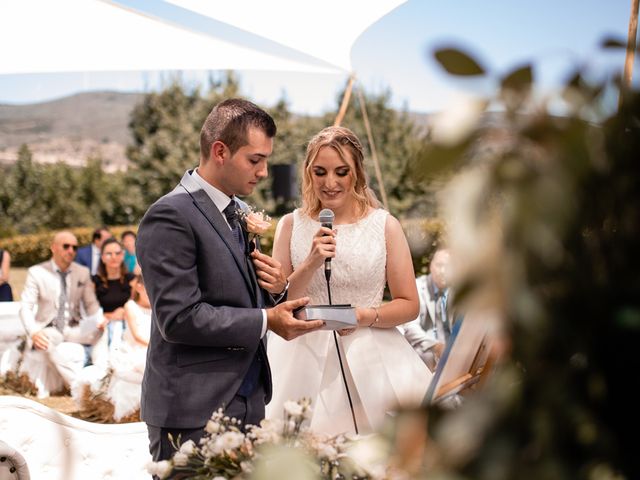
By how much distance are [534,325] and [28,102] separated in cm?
6045

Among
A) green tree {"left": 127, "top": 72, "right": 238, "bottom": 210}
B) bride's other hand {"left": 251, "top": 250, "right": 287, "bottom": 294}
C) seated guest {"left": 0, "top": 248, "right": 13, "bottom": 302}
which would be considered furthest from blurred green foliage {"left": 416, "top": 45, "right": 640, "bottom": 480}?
green tree {"left": 127, "top": 72, "right": 238, "bottom": 210}

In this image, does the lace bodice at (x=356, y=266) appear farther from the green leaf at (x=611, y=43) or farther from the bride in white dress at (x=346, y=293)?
the green leaf at (x=611, y=43)

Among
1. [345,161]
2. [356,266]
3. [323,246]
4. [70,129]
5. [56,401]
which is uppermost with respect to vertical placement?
[70,129]

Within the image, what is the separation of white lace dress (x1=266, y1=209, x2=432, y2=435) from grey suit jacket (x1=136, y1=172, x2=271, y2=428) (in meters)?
0.75

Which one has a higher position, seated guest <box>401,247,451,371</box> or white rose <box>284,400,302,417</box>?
white rose <box>284,400,302,417</box>

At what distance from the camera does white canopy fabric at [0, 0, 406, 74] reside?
7.91 meters

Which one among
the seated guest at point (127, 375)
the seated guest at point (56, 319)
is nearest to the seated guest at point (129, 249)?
the seated guest at point (56, 319)

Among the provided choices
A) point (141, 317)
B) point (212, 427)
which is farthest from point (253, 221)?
point (141, 317)

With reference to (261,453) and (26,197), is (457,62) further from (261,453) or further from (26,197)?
(26,197)

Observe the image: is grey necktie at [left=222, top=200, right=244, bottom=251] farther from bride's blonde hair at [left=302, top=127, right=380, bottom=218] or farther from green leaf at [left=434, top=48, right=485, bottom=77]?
green leaf at [left=434, top=48, right=485, bottom=77]

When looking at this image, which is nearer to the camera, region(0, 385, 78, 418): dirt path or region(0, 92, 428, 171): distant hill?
region(0, 385, 78, 418): dirt path

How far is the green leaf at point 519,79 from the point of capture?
0.78 meters

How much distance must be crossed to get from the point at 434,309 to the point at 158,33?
4.52 metres

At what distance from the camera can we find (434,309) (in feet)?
20.9
